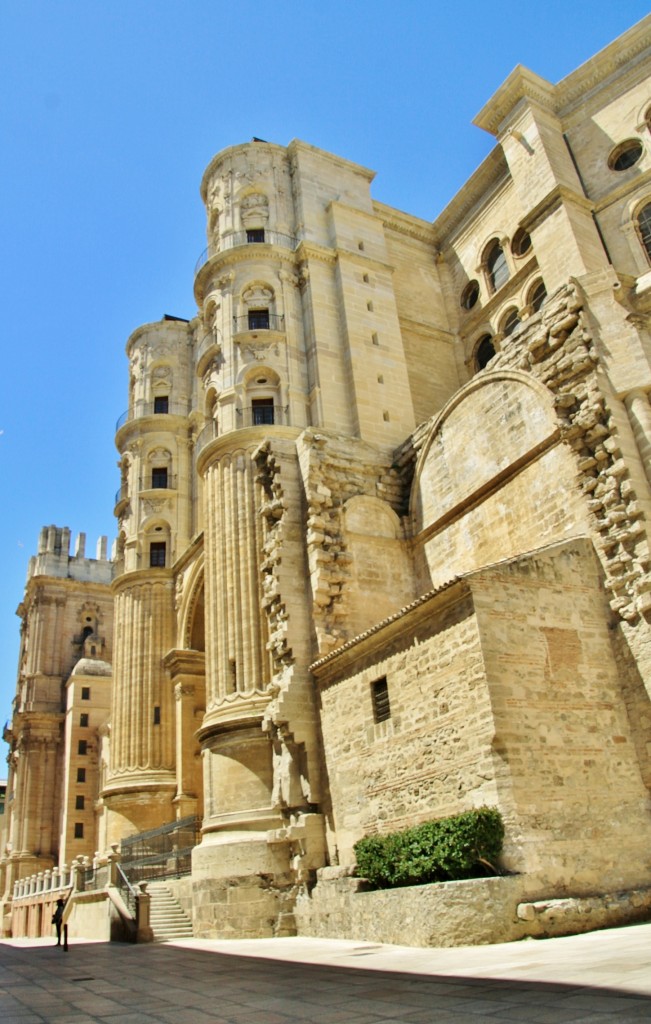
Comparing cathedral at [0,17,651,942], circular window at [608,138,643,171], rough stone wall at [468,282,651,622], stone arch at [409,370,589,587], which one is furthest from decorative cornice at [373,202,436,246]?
rough stone wall at [468,282,651,622]

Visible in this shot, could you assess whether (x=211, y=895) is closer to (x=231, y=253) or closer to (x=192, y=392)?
(x=231, y=253)

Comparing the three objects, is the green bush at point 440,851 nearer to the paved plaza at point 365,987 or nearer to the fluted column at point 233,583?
the paved plaza at point 365,987

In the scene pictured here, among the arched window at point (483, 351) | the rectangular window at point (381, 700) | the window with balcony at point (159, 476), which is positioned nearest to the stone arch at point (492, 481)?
the rectangular window at point (381, 700)

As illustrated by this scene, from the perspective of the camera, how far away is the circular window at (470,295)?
88.6 ft

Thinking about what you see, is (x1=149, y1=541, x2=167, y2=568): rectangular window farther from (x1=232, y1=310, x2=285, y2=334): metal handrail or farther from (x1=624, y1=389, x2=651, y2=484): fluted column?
(x1=624, y1=389, x2=651, y2=484): fluted column

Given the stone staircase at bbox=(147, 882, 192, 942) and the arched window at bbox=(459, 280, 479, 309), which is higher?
the arched window at bbox=(459, 280, 479, 309)

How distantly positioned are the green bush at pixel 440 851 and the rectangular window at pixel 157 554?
765 inches

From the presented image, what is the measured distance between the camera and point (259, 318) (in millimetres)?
23766

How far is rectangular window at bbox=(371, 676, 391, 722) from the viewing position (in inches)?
506

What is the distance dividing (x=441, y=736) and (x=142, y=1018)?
20.1ft

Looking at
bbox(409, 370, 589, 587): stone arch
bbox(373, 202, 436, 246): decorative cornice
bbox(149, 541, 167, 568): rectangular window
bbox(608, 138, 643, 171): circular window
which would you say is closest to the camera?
bbox(409, 370, 589, 587): stone arch

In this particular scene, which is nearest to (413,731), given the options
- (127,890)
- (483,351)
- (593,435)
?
(593,435)

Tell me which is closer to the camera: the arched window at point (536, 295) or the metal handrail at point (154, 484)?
the arched window at point (536, 295)

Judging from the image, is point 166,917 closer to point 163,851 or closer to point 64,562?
point 163,851
